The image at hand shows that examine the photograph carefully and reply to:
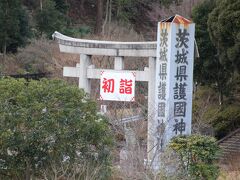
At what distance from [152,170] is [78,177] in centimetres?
133

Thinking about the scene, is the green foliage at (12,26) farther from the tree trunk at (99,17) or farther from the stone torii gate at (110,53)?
the stone torii gate at (110,53)

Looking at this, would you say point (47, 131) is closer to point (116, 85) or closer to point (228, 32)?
point (116, 85)

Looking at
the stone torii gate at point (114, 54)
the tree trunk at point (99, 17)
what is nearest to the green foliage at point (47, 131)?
the stone torii gate at point (114, 54)

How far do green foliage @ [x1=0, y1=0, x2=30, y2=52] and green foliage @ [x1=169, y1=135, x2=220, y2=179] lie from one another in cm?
2213

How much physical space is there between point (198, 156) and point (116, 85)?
5.13m

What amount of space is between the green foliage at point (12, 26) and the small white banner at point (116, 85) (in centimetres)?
1697

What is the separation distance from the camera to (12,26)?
33.2 metres

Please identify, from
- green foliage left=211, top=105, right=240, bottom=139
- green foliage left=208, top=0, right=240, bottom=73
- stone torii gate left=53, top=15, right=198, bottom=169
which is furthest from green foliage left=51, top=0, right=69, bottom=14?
stone torii gate left=53, top=15, right=198, bottom=169

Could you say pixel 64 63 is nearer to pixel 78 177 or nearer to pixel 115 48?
pixel 115 48

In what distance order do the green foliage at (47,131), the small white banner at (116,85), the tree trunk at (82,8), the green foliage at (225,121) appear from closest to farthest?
the green foliage at (47,131) → the small white banner at (116,85) → the green foliage at (225,121) → the tree trunk at (82,8)

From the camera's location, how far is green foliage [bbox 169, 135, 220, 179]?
1196cm

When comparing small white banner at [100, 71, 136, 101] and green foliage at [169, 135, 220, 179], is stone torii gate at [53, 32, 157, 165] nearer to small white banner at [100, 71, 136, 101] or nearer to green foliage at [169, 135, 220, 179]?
small white banner at [100, 71, 136, 101]

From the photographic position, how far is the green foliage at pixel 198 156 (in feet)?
39.2

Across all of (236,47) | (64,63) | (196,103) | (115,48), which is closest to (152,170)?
(115,48)
